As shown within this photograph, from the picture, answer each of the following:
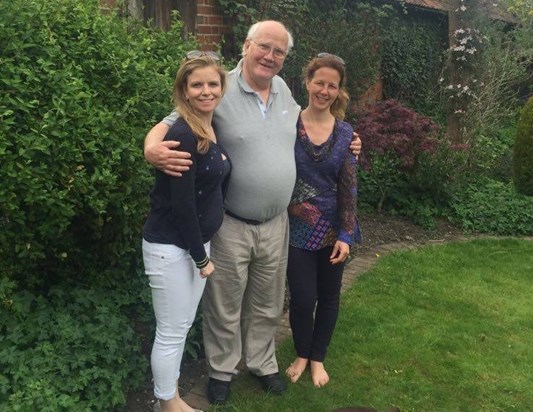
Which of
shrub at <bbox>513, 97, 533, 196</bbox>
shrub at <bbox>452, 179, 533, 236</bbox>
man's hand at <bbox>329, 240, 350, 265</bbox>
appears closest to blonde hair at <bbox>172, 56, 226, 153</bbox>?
man's hand at <bbox>329, 240, 350, 265</bbox>

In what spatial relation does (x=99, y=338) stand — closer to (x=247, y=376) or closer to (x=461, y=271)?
(x=247, y=376)

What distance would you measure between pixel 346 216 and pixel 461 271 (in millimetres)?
2962

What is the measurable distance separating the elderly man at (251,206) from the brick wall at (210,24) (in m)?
3.68

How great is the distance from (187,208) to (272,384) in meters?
1.45

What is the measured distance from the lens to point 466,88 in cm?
876

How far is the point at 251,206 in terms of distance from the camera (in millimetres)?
2902

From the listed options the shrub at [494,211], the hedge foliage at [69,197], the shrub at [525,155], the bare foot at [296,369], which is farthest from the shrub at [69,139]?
the shrub at [525,155]

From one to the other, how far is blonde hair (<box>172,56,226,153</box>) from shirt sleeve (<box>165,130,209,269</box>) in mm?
38

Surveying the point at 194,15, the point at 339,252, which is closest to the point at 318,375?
the point at 339,252

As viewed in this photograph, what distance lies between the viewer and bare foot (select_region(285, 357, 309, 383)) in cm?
357

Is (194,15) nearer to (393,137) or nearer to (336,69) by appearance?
(393,137)

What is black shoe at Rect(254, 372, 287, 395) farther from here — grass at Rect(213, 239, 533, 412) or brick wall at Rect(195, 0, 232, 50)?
brick wall at Rect(195, 0, 232, 50)

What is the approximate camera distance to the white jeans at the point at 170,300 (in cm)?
263

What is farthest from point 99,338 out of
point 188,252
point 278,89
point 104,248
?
point 278,89
